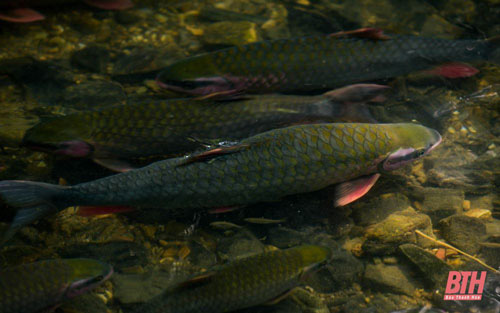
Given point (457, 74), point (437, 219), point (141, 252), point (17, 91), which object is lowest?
point (141, 252)

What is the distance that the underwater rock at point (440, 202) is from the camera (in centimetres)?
390

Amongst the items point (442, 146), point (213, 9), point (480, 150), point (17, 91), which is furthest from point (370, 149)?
point (17, 91)

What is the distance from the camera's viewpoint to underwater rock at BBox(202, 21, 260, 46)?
5.23 m

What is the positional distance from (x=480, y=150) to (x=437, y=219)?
1.16 m

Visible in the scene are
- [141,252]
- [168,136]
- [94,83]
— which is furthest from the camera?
[94,83]

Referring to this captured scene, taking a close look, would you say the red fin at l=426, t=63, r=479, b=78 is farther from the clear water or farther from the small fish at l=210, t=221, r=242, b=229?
the small fish at l=210, t=221, r=242, b=229

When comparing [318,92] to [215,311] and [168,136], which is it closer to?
[168,136]

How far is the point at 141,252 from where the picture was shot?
11.5 ft

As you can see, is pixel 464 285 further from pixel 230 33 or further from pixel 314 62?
pixel 230 33

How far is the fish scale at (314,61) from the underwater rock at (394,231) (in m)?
1.72

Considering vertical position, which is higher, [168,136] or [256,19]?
[256,19]

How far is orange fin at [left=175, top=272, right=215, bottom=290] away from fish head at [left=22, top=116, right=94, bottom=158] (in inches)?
67.4

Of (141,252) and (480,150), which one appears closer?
(141,252)

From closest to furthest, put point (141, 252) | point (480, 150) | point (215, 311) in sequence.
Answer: point (215, 311)
point (141, 252)
point (480, 150)
